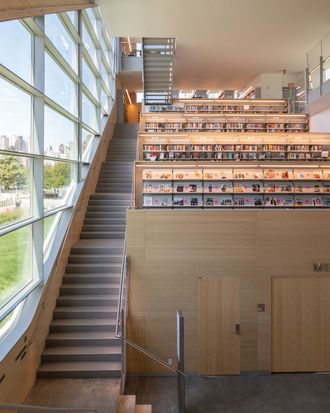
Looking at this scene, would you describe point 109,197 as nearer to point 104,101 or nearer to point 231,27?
point 104,101

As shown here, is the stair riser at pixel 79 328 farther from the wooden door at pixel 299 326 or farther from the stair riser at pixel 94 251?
the wooden door at pixel 299 326

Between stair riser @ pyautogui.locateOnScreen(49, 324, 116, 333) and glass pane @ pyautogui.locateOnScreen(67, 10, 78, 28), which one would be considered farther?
glass pane @ pyautogui.locateOnScreen(67, 10, 78, 28)

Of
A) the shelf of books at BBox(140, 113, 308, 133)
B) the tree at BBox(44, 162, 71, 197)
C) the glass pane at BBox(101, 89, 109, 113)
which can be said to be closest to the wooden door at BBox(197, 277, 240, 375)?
the tree at BBox(44, 162, 71, 197)

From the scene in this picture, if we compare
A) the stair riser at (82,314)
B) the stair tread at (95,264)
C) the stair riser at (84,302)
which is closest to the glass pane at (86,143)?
the stair tread at (95,264)

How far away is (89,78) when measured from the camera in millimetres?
9516

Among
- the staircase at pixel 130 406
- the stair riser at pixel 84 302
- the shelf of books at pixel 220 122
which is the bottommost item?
the staircase at pixel 130 406

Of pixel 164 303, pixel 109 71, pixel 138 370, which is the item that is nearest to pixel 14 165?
pixel 164 303

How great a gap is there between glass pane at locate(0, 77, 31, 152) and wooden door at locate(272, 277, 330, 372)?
4.90m

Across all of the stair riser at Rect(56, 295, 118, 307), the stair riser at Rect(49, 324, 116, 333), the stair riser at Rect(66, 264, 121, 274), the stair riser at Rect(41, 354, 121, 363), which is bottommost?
the stair riser at Rect(41, 354, 121, 363)

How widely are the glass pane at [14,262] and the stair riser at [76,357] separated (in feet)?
3.90

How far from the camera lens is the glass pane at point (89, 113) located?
8.82 m

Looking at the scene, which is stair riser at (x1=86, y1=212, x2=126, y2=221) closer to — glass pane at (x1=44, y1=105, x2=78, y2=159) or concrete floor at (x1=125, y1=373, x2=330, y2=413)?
glass pane at (x1=44, y1=105, x2=78, y2=159)

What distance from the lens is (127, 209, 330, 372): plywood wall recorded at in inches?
254

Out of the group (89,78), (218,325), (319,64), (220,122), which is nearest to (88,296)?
(218,325)
